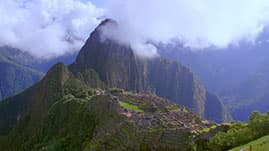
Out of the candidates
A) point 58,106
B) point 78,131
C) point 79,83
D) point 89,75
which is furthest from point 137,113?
point 89,75

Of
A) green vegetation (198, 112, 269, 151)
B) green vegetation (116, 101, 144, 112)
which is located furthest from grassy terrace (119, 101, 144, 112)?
green vegetation (198, 112, 269, 151)

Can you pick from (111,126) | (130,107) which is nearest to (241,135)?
(111,126)

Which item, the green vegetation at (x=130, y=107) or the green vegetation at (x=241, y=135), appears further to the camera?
the green vegetation at (x=130, y=107)

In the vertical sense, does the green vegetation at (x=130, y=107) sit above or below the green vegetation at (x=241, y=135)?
above

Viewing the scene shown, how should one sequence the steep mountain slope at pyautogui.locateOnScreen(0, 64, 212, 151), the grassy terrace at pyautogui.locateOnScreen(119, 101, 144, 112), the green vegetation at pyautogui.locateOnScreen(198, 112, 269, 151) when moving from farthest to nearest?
the grassy terrace at pyautogui.locateOnScreen(119, 101, 144, 112) < the steep mountain slope at pyautogui.locateOnScreen(0, 64, 212, 151) < the green vegetation at pyautogui.locateOnScreen(198, 112, 269, 151)

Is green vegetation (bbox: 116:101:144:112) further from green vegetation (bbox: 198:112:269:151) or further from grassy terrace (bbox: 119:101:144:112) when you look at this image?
green vegetation (bbox: 198:112:269:151)

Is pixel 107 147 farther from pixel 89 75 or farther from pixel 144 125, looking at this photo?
pixel 89 75

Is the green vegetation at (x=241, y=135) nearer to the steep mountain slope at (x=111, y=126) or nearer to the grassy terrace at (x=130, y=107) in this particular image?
the steep mountain slope at (x=111, y=126)

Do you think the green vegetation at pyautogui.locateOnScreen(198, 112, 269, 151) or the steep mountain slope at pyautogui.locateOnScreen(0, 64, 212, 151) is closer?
the green vegetation at pyautogui.locateOnScreen(198, 112, 269, 151)

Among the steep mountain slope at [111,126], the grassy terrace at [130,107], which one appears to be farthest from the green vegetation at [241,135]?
the grassy terrace at [130,107]

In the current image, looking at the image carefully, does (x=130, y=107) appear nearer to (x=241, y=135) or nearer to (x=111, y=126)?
(x=111, y=126)

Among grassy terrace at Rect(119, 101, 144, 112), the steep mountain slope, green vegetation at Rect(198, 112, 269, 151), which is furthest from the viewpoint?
grassy terrace at Rect(119, 101, 144, 112)

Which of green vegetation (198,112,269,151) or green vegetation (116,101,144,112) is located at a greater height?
green vegetation (116,101,144,112)
